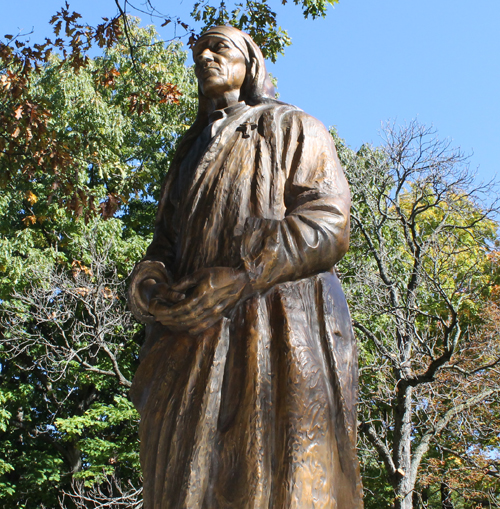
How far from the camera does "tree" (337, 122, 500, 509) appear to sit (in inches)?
521

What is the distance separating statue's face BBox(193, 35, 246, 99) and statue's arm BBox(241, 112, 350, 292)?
1.89ft

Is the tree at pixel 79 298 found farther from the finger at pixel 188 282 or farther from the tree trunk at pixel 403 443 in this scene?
the finger at pixel 188 282

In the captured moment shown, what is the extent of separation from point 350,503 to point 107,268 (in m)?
14.1

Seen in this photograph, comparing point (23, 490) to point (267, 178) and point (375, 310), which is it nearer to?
point (375, 310)

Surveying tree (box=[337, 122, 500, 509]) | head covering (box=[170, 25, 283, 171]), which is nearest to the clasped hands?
head covering (box=[170, 25, 283, 171])

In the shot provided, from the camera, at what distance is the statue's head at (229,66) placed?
3.36 m

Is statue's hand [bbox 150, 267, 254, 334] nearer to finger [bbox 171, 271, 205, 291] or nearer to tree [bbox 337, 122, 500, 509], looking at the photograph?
finger [bbox 171, 271, 205, 291]

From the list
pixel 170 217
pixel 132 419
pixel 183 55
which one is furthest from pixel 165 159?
pixel 170 217

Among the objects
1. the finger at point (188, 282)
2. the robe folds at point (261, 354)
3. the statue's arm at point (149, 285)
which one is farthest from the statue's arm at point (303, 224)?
the statue's arm at point (149, 285)

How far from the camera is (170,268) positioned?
3.04 meters

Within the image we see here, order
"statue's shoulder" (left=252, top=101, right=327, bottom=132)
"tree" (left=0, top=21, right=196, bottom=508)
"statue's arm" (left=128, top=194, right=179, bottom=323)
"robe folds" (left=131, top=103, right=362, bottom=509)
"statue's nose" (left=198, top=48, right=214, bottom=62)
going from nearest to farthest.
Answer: "robe folds" (left=131, top=103, right=362, bottom=509), "statue's arm" (left=128, top=194, right=179, bottom=323), "statue's shoulder" (left=252, top=101, right=327, bottom=132), "statue's nose" (left=198, top=48, right=214, bottom=62), "tree" (left=0, top=21, right=196, bottom=508)

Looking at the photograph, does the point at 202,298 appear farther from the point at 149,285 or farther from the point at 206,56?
the point at 206,56

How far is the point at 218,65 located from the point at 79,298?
10.7 m

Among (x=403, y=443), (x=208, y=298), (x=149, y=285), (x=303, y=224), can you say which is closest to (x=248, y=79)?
(x=303, y=224)
